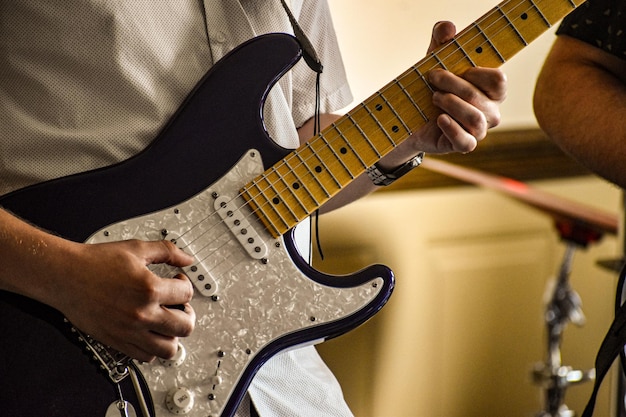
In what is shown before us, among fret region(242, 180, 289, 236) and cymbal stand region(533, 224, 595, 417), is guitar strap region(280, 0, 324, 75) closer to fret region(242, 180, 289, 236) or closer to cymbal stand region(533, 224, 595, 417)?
fret region(242, 180, 289, 236)

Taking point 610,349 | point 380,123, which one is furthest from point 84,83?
point 610,349

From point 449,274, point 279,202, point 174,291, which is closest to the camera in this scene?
→ point 174,291

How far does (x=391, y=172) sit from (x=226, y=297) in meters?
0.29

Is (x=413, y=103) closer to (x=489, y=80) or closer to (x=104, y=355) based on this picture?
(x=489, y=80)

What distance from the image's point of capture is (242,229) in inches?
35.5

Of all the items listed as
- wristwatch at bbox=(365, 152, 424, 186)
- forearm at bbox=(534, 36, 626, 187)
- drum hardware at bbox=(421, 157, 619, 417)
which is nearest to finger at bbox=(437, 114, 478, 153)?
wristwatch at bbox=(365, 152, 424, 186)

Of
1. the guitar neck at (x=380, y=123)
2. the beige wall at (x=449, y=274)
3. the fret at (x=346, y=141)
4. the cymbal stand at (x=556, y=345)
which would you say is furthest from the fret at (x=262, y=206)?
the cymbal stand at (x=556, y=345)

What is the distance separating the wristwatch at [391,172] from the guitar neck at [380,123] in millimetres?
103

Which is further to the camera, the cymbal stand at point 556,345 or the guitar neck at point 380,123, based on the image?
the cymbal stand at point 556,345

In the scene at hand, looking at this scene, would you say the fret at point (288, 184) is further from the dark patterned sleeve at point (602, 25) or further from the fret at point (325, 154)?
the dark patterned sleeve at point (602, 25)

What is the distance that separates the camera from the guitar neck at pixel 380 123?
92 centimetres

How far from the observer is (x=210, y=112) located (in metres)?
0.91

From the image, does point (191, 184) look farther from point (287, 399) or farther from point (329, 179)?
point (287, 399)

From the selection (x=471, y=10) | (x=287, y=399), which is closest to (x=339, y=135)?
(x=287, y=399)
